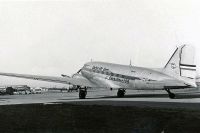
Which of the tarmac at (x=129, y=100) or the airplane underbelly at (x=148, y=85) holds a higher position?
the airplane underbelly at (x=148, y=85)

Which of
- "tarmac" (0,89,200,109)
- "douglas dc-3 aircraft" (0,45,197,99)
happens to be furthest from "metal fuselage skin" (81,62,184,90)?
"tarmac" (0,89,200,109)

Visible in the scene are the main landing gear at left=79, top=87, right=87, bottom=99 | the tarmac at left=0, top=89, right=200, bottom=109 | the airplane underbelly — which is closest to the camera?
the tarmac at left=0, top=89, right=200, bottom=109

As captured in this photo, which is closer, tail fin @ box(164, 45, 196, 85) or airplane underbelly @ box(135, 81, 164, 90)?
tail fin @ box(164, 45, 196, 85)

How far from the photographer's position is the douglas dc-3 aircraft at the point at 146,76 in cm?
3244

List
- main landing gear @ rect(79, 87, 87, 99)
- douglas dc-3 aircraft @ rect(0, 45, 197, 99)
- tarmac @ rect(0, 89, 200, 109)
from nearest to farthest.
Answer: tarmac @ rect(0, 89, 200, 109)
douglas dc-3 aircraft @ rect(0, 45, 197, 99)
main landing gear @ rect(79, 87, 87, 99)

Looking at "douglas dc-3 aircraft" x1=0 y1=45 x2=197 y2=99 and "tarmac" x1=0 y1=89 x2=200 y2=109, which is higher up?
"douglas dc-3 aircraft" x1=0 y1=45 x2=197 y2=99

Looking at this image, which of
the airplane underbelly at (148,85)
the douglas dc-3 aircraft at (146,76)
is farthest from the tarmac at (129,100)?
the douglas dc-3 aircraft at (146,76)

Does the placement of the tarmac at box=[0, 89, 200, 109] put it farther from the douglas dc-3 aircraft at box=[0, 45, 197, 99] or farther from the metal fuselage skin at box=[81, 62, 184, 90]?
the metal fuselage skin at box=[81, 62, 184, 90]

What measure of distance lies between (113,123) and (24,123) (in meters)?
4.23

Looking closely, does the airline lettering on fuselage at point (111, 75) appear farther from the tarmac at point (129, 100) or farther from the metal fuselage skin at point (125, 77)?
the tarmac at point (129, 100)

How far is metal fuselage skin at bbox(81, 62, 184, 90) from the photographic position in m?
32.8

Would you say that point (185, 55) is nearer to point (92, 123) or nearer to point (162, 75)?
point (162, 75)

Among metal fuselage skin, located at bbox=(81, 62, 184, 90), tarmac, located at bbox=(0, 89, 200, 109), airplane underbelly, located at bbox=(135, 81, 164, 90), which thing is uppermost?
metal fuselage skin, located at bbox=(81, 62, 184, 90)

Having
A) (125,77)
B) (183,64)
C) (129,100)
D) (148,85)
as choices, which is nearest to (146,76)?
(148,85)
